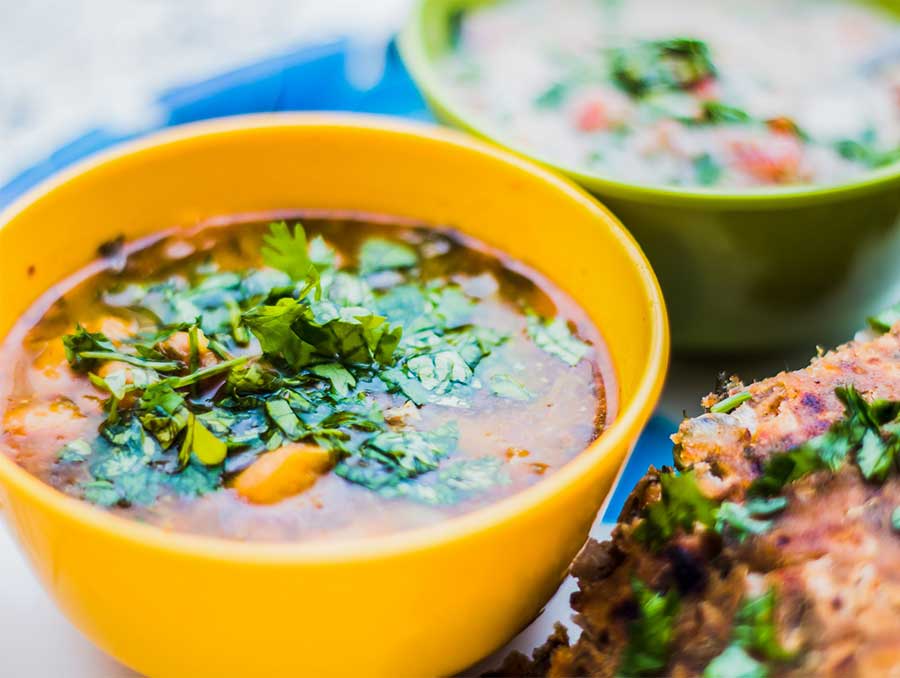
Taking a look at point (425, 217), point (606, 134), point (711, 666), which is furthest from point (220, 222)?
point (711, 666)

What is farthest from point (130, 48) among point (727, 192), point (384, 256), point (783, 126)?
point (727, 192)

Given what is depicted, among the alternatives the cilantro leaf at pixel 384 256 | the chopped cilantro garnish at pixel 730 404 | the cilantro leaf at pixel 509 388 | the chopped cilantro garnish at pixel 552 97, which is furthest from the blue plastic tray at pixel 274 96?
the chopped cilantro garnish at pixel 730 404

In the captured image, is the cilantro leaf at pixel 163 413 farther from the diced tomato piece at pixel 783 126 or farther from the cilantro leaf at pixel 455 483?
the diced tomato piece at pixel 783 126

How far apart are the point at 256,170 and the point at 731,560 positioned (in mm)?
1503

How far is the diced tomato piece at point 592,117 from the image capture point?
2930 mm

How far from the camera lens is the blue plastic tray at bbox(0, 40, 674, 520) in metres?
3.15

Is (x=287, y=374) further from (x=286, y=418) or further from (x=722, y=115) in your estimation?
(x=722, y=115)

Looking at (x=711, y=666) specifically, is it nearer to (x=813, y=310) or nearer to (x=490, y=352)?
(x=490, y=352)

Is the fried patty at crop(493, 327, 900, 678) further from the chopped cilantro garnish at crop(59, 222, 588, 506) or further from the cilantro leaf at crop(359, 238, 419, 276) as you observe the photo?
the cilantro leaf at crop(359, 238, 419, 276)

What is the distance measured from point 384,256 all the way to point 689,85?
119cm

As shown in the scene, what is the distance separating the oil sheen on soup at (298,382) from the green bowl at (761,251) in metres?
0.33

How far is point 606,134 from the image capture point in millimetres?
2893

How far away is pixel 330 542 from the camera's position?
5.06 ft

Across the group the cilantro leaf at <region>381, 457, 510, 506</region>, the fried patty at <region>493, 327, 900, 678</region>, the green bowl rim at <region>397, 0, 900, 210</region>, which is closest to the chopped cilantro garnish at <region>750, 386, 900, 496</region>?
the fried patty at <region>493, 327, 900, 678</region>
